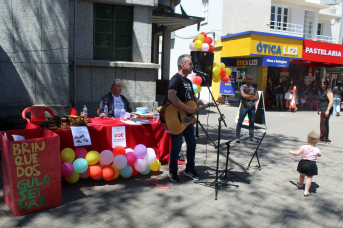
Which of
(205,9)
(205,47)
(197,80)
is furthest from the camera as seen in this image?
(205,9)

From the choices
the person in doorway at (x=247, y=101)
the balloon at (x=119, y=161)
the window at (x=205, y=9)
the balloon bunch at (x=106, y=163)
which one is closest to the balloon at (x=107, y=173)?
the balloon bunch at (x=106, y=163)

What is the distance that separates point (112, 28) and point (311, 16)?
63.7ft

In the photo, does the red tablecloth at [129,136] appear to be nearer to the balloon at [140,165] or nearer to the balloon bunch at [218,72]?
the balloon at [140,165]

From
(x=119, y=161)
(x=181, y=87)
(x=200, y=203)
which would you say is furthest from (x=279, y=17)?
(x=200, y=203)

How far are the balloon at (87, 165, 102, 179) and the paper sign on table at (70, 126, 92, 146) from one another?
39 centimetres

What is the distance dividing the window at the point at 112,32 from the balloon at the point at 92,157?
225 inches

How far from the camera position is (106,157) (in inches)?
178

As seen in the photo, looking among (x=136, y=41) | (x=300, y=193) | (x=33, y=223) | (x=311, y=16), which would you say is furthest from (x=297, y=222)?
(x=311, y=16)

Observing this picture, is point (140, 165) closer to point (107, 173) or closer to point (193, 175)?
point (107, 173)

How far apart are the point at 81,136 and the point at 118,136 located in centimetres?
65

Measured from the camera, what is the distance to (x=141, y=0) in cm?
940

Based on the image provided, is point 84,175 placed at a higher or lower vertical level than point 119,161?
lower

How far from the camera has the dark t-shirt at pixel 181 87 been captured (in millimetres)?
4520

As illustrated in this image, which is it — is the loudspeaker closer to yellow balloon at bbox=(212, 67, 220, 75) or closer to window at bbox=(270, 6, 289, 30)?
yellow balloon at bbox=(212, 67, 220, 75)
